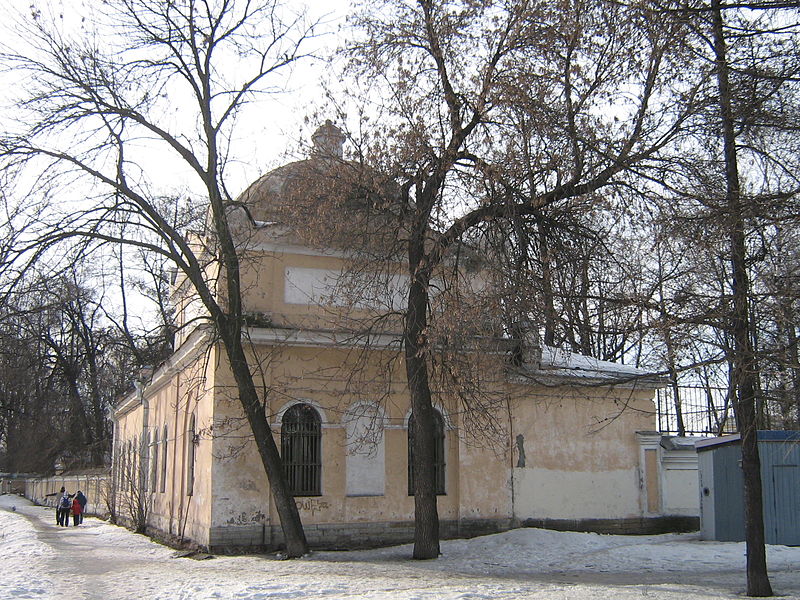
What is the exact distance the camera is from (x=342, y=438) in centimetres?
1681

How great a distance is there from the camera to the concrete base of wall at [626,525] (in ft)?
60.0

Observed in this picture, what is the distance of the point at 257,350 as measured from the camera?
16.4 meters

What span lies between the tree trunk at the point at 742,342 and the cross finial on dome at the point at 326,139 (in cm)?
623

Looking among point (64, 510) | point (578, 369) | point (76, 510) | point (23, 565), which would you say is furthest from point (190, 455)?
point (64, 510)

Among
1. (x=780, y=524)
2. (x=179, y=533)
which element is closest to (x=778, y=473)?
(x=780, y=524)

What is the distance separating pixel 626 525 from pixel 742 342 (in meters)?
10.8

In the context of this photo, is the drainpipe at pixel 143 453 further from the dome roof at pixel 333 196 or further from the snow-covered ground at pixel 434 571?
the dome roof at pixel 333 196

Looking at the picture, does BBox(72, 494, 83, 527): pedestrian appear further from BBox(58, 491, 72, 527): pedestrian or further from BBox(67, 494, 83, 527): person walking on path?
BBox(58, 491, 72, 527): pedestrian

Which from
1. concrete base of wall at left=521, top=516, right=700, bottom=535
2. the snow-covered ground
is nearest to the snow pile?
the snow-covered ground

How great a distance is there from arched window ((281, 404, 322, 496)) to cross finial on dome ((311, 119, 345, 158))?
5.24 metres

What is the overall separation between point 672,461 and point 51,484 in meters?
42.7

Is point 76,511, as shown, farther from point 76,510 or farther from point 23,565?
point 23,565

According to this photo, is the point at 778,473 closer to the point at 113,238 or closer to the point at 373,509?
the point at 373,509

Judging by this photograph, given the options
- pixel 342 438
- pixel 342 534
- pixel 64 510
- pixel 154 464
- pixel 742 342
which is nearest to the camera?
pixel 742 342
